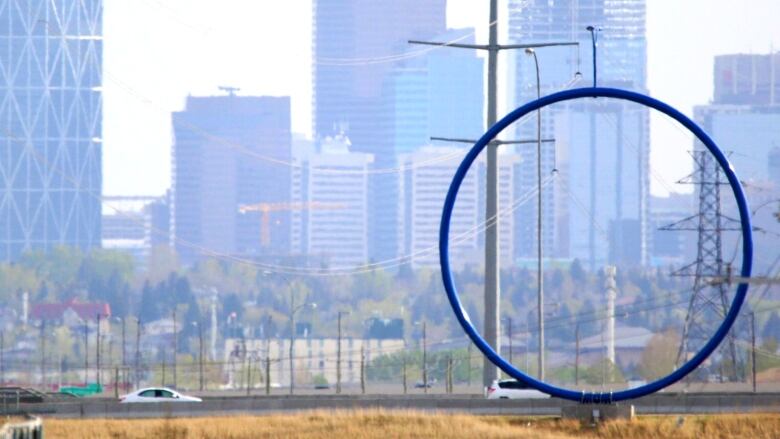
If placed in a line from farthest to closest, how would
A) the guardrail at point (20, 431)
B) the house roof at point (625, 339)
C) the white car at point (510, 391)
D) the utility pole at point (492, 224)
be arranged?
the house roof at point (625, 339), the utility pole at point (492, 224), the white car at point (510, 391), the guardrail at point (20, 431)

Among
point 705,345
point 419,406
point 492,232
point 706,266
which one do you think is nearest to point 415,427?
point 419,406

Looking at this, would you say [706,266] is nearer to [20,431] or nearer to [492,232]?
[492,232]

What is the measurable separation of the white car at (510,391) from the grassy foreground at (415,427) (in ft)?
28.6

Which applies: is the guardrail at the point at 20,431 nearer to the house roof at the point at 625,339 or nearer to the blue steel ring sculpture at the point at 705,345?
the blue steel ring sculpture at the point at 705,345

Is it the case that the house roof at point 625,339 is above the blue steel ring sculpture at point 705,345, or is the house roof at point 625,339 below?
below

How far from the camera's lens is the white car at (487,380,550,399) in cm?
5747

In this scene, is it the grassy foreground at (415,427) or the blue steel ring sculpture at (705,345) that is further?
the blue steel ring sculpture at (705,345)

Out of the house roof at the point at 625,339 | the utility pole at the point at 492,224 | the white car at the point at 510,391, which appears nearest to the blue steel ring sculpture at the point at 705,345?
the utility pole at the point at 492,224

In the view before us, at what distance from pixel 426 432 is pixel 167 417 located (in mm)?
7520

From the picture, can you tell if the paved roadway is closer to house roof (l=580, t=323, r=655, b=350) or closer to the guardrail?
the guardrail

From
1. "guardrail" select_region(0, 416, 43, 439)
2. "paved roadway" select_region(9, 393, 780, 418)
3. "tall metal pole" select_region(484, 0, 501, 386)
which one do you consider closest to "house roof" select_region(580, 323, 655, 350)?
"tall metal pole" select_region(484, 0, 501, 386)

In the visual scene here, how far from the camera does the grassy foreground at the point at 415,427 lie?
44.6 metres

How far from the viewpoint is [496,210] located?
5884 centimetres

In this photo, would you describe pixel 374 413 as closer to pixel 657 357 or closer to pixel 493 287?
pixel 493 287
